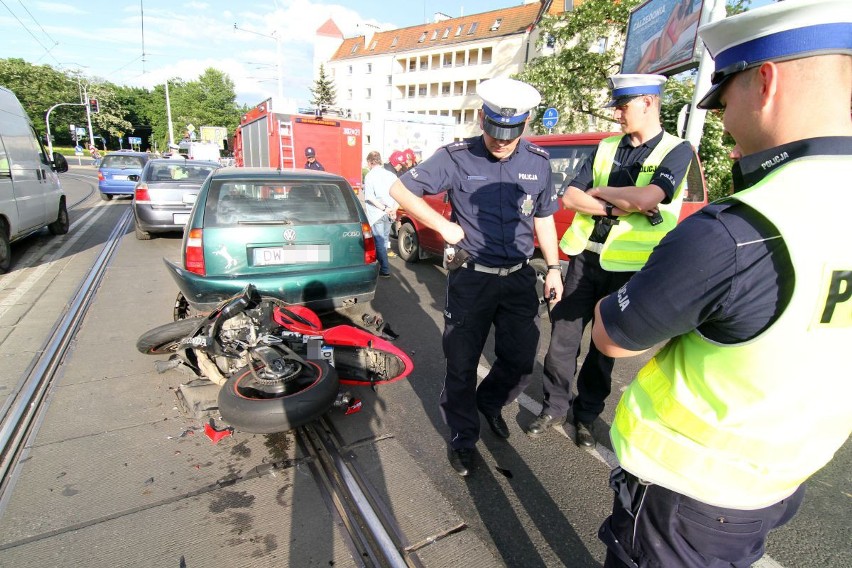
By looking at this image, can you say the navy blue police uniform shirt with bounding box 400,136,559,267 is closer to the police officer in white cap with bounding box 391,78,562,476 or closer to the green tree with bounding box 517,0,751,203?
the police officer in white cap with bounding box 391,78,562,476

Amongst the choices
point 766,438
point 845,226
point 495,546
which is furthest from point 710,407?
point 495,546

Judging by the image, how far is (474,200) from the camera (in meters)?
2.47

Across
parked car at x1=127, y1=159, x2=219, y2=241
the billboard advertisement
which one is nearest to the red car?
the billboard advertisement

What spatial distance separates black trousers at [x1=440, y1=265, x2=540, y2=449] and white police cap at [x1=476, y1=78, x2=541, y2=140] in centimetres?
74

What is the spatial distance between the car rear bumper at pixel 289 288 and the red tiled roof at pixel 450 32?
130 feet

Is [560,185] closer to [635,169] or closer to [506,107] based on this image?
[635,169]

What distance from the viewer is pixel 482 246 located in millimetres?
2455

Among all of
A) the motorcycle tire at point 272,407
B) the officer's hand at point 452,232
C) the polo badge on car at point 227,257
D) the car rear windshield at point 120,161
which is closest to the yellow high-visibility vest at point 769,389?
the officer's hand at point 452,232

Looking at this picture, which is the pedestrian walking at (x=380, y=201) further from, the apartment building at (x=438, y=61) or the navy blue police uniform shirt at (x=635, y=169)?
the apartment building at (x=438, y=61)

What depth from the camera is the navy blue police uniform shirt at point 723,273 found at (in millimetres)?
858

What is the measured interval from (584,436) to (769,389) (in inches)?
86.0

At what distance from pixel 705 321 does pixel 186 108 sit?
92139mm

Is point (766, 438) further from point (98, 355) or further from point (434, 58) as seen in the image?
point (434, 58)

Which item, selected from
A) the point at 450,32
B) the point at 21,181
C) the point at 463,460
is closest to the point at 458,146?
the point at 463,460
